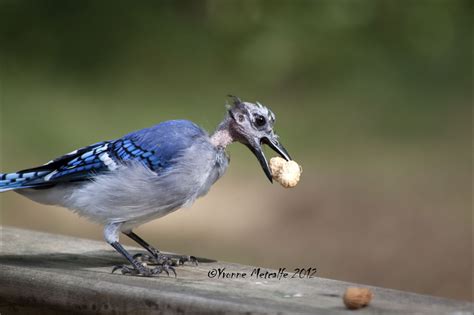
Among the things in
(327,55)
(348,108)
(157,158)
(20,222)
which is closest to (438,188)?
(348,108)

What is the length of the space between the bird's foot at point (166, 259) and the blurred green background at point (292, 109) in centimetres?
236

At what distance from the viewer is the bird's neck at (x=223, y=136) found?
337cm

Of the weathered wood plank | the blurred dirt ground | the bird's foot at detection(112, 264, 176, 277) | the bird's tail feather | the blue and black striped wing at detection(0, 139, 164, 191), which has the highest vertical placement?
the blurred dirt ground

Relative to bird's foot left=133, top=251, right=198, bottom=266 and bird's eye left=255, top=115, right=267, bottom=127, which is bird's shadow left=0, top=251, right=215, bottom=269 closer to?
bird's foot left=133, top=251, right=198, bottom=266

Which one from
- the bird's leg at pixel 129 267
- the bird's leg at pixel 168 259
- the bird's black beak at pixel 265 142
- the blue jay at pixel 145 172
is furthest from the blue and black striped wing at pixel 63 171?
the bird's black beak at pixel 265 142

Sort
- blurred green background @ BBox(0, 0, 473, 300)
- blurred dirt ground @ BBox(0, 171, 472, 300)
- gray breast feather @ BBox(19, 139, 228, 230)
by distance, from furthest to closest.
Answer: blurred green background @ BBox(0, 0, 473, 300)
blurred dirt ground @ BBox(0, 171, 472, 300)
gray breast feather @ BBox(19, 139, 228, 230)

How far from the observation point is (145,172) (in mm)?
3279

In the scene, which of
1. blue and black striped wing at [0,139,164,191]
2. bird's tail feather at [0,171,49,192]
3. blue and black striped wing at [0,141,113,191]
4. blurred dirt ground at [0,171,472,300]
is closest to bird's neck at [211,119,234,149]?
blue and black striped wing at [0,139,164,191]

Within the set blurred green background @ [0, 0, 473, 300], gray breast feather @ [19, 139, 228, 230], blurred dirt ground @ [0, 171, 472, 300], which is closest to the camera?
gray breast feather @ [19, 139, 228, 230]

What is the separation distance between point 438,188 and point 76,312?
4.50m

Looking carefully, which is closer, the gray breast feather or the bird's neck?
the gray breast feather

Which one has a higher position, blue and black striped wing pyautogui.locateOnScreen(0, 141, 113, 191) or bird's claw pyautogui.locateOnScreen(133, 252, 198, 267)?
blue and black striped wing pyautogui.locateOnScreen(0, 141, 113, 191)

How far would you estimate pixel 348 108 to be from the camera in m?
8.34

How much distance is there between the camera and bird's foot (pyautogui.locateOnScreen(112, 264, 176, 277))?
2.99 metres
